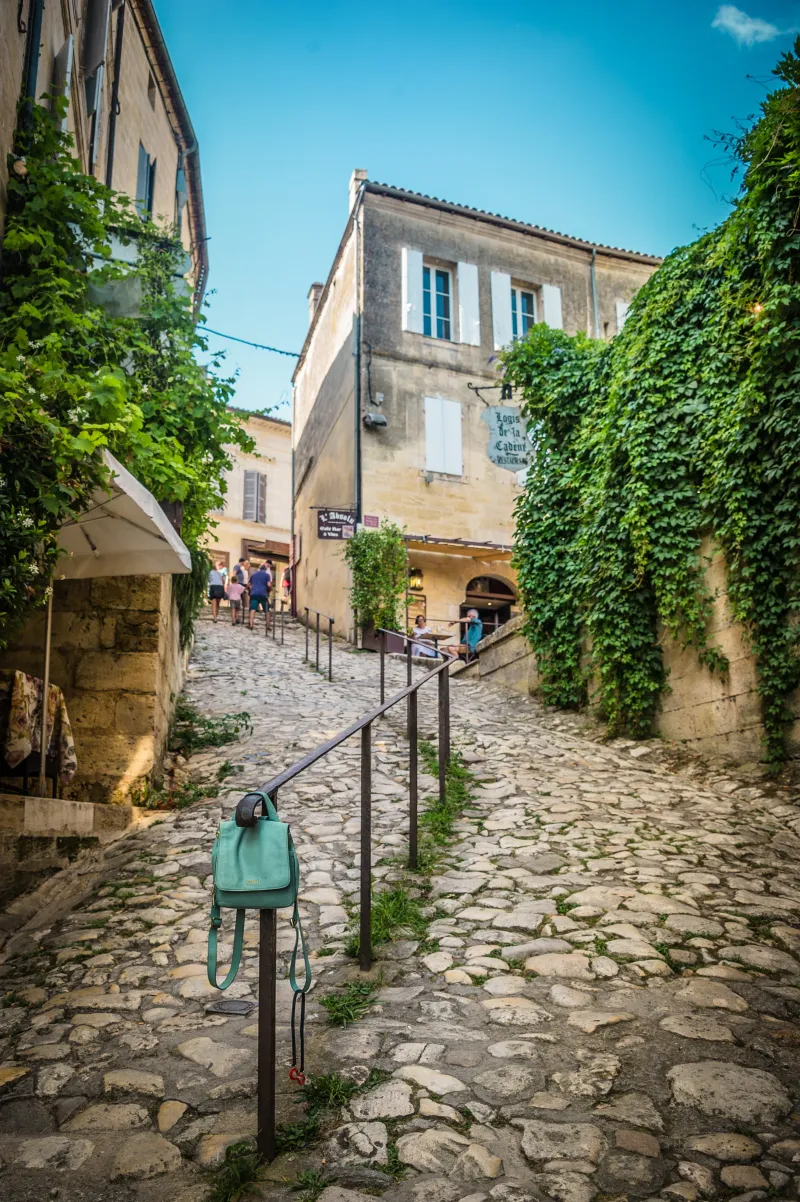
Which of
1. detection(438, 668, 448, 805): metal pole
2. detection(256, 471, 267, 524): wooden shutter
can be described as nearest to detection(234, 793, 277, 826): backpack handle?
detection(438, 668, 448, 805): metal pole

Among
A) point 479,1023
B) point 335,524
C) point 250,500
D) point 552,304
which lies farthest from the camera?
point 250,500

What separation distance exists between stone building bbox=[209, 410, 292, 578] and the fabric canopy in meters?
22.5

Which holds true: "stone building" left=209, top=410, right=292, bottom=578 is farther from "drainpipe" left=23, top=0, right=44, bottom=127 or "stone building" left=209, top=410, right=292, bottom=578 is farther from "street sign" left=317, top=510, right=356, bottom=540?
"drainpipe" left=23, top=0, right=44, bottom=127

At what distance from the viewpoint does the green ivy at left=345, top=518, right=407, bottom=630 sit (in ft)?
51.4

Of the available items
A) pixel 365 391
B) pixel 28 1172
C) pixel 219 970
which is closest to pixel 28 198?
pixel 219 970

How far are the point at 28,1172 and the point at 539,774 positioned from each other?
16.8ft

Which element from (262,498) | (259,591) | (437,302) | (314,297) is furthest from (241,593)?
(262,498)

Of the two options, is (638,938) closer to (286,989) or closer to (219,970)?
(286,989)

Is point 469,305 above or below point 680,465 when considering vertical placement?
above

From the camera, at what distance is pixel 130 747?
5648 millimetres

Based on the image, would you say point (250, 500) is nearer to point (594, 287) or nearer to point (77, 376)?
point (594, 287)

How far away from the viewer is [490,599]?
1831 centimetres

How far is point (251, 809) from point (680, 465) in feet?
20.3

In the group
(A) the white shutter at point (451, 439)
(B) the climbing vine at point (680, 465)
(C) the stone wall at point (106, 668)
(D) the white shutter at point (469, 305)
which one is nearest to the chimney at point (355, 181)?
(D) the white shutter at point (469, 305)
